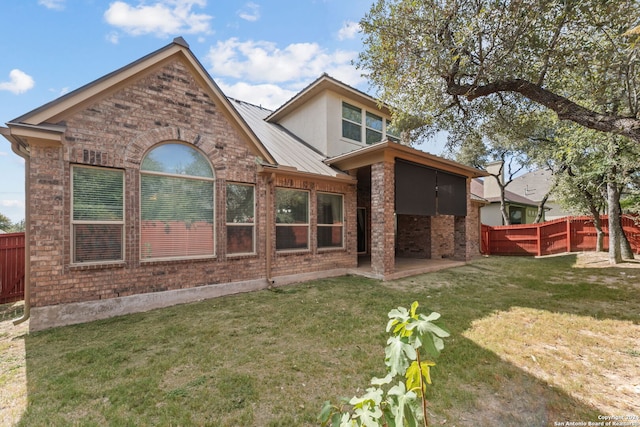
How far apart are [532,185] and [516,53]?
2922 cm

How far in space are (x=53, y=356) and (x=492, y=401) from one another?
5691mm

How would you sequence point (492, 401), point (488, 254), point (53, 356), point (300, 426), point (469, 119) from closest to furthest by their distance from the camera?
point (300, 426), point (492, 401), point (53, 356), point (469, 119), point (488, 254)

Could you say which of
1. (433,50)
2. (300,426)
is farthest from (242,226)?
(433,50)

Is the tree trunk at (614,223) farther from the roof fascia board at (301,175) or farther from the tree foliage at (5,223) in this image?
the tree foliage at (5,223)

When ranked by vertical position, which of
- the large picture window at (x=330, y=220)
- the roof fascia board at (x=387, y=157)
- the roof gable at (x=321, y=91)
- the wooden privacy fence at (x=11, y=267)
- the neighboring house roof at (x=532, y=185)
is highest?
the roof gable at (x=321, y=91)

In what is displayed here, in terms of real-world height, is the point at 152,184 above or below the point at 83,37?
below

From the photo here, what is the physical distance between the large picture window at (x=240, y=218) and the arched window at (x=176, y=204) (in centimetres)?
47

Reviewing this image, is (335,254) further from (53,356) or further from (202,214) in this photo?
(53,356)

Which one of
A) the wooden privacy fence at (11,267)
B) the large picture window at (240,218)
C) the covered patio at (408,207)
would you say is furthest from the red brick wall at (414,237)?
the wooden privacy fence at (11,267)

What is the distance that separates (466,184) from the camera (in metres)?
11.3

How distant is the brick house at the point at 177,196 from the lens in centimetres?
500

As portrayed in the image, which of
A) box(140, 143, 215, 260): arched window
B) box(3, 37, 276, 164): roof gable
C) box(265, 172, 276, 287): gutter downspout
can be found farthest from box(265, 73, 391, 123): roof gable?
box(140, 143, 215, 260): arched window

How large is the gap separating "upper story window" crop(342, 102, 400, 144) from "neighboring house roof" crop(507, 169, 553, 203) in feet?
79.8

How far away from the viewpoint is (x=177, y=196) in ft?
20.6
